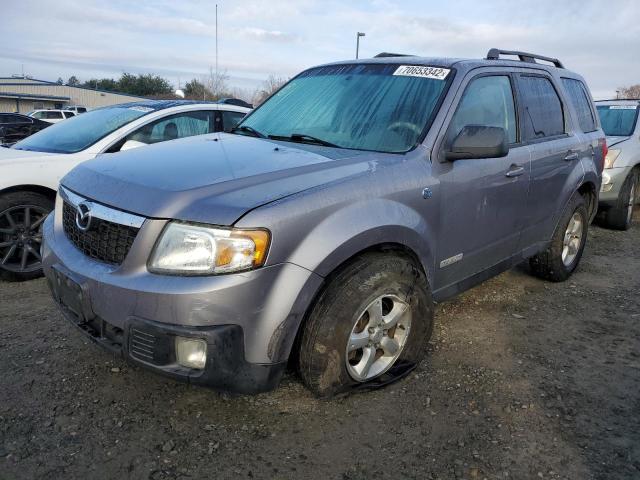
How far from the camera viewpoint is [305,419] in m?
2.56

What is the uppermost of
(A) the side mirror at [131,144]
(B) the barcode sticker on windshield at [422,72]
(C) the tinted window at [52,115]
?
(B) the barcode sticker on windshield at [422,72]

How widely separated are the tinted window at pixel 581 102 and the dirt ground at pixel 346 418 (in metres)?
2.03

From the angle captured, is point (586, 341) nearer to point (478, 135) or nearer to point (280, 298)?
point (478, 135)

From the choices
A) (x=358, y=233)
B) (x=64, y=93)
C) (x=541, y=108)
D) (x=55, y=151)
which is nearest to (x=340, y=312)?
(x=358, y=233)

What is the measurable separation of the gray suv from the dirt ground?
28cm

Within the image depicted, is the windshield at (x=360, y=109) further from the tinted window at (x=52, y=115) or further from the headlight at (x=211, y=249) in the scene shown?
the tinted window at (x=52, y=115)

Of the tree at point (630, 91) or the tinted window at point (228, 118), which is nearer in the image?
the tinted window at point (228, 118)

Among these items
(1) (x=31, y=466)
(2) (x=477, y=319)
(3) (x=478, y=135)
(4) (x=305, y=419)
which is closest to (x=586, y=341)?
(2) (x=477, y=319)

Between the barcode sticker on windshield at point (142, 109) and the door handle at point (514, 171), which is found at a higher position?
the barcode sticker on windshield at point (142, 109)

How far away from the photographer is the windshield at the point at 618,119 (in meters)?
7.68

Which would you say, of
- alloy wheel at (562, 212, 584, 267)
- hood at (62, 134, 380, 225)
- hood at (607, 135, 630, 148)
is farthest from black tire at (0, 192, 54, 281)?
hood at (607, 135, 630, 148)

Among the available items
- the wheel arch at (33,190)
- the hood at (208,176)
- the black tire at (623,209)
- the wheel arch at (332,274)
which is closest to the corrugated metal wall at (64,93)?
the black tire at (623,209)

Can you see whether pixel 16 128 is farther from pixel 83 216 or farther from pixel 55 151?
pixel 83 216

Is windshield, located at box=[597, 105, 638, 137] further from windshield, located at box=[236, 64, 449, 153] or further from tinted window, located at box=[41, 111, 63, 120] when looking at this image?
tinted window, located at box=[41, 111, 63, 120]
